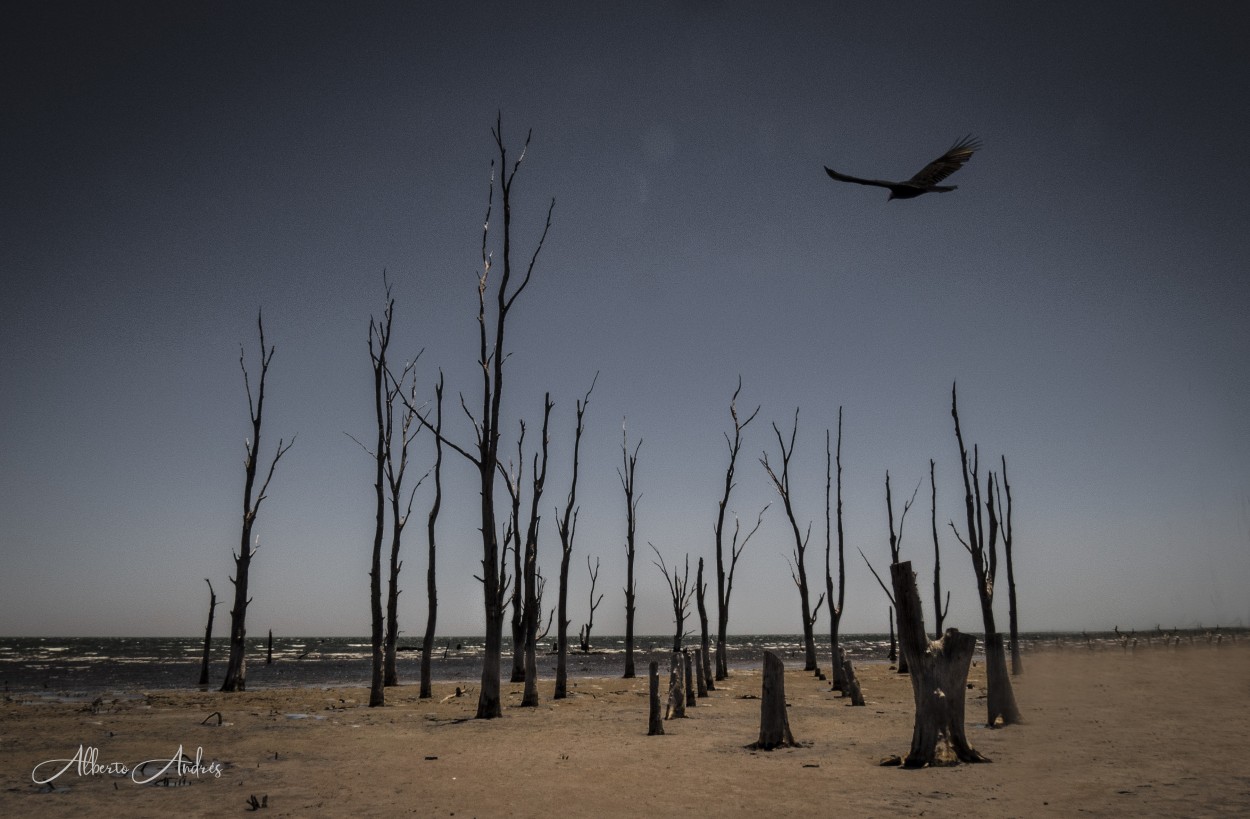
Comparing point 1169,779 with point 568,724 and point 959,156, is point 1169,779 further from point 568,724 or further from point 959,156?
point 568,724

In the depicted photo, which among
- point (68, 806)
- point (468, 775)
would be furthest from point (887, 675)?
point (68, 806)

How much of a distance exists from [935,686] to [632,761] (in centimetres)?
366

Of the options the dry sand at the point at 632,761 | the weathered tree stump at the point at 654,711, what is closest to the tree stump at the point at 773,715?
the dry sand at the point at 632,761

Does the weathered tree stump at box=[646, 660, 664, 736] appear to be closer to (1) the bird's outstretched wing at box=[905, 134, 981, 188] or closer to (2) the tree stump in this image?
(2) the tree stump

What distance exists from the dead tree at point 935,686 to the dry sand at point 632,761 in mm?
338

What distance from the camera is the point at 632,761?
332 inches

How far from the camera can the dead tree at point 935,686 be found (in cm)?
783

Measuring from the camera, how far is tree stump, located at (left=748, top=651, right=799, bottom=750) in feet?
29.8

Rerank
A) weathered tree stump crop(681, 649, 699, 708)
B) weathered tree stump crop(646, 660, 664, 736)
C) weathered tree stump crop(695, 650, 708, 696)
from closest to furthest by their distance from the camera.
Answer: weathered tree stump crop(646, 660, 664, 736) < weathered tree stump crop(681, 649, 699, 708) < weathered tree stump crop(695, 650, 708, 696)

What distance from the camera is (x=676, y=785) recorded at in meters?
7.09

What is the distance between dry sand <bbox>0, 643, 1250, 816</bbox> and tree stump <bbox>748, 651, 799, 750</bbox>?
23 cm
